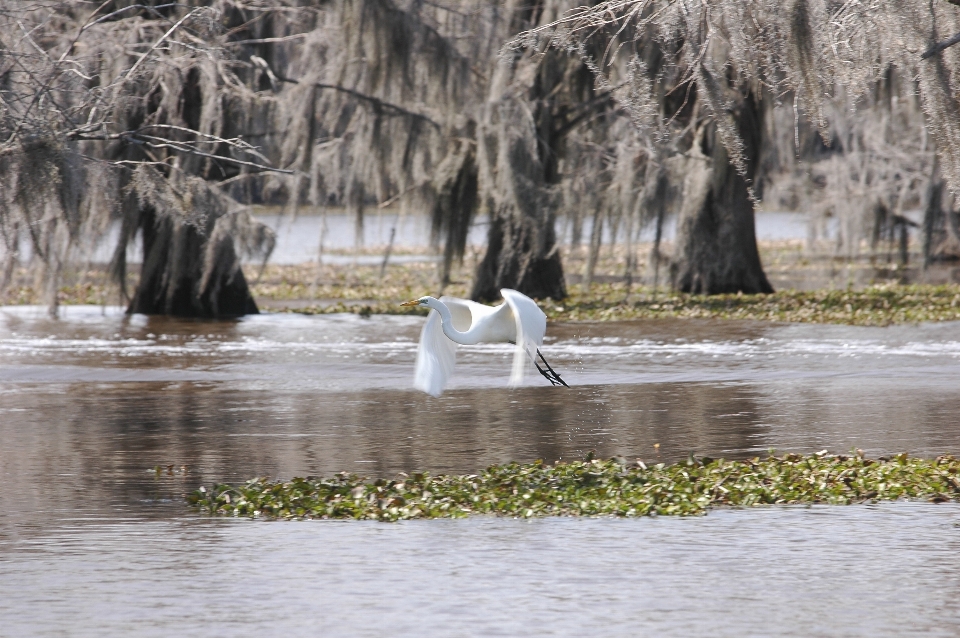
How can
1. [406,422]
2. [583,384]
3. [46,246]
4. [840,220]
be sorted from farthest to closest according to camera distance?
1. [840,220]
2. [46,246]
3. [583,384]
4. [406,422]

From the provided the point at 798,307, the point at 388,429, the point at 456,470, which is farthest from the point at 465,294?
the point at 456,470

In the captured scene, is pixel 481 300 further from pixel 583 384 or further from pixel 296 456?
pixel 296 456

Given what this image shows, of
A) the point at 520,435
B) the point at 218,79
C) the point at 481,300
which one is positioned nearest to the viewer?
the point at 520,435

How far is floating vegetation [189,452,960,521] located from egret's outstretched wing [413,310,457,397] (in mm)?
1151

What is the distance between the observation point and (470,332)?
11094 mm

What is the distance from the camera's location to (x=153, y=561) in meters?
6.97

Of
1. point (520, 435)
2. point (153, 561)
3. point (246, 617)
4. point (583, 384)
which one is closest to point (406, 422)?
point (520, 435)

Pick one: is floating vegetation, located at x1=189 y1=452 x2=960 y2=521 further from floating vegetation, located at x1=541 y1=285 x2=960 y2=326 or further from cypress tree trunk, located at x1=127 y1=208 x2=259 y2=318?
cypress tree trunk, located at x1=127 y1=208 x2=259 y2=318

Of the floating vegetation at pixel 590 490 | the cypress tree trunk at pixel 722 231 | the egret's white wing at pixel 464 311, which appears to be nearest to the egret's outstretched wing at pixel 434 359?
the egret's white wing at pixel 464 311

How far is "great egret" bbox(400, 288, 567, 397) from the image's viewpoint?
1012 cm

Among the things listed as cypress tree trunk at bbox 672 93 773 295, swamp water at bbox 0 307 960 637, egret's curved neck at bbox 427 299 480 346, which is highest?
cypress tree trunk at bbox 672 93 773 295

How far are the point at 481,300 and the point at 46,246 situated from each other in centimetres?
819

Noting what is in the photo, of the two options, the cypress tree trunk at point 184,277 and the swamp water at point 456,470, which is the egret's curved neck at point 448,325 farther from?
the cypress tree trunk at point 184,277

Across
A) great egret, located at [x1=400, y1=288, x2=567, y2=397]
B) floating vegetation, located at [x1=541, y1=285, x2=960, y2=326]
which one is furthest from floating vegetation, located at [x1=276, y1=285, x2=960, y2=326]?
great egret, located at [x1=400, y1=288, x2=567, y2=397]
